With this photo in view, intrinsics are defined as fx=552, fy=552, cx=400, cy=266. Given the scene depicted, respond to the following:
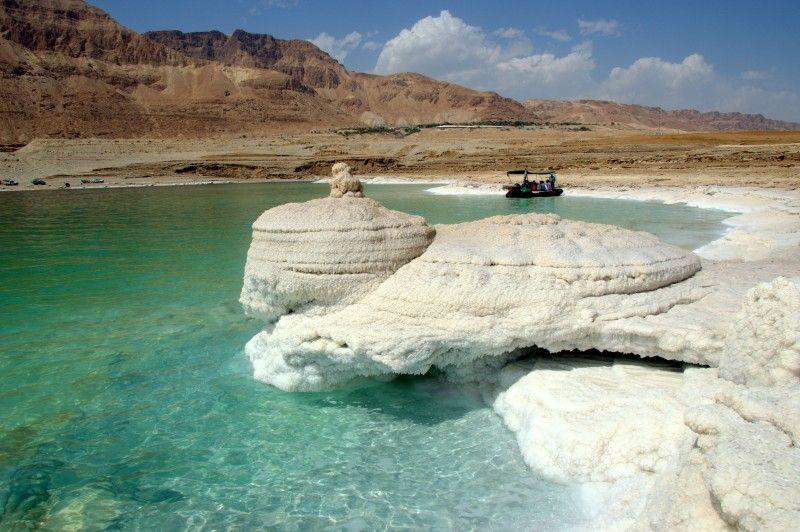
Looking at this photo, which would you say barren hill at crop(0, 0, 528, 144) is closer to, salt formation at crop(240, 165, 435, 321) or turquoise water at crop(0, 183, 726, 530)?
turquoise water at crop(0, 183, 726, 530)

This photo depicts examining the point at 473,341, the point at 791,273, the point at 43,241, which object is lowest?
the point at 43,241

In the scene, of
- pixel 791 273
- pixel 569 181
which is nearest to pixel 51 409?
pixel 791 273

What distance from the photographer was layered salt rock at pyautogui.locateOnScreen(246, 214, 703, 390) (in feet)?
16.7

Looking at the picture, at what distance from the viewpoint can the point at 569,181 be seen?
3609cm

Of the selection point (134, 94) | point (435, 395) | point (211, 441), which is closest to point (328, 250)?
point (435, 395)

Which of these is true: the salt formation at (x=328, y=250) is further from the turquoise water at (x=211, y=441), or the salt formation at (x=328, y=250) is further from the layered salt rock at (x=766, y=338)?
the layered salt rock at (x=766, y=338)

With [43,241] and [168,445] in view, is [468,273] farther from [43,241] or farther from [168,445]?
[43,241]

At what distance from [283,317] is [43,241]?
50.1 feet

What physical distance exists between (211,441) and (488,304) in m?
2.93

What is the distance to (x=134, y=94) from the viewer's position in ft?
313

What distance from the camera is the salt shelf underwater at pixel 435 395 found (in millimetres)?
3916

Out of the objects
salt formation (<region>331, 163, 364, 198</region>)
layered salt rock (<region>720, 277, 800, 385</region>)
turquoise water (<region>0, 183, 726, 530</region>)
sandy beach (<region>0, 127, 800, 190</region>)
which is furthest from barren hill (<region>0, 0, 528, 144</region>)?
layered salt rock (<region>720, 277, 800, 385</region>)

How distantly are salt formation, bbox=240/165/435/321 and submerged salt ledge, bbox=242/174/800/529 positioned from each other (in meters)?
0.02

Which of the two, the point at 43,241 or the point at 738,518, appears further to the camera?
the point at 43,241
